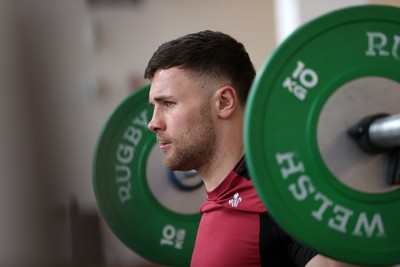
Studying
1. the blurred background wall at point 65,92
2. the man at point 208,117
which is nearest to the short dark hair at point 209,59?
the man at point 208,117

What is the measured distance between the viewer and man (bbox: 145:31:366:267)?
3.96ft

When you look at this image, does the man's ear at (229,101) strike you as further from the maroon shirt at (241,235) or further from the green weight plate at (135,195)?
the green weight plate at (135,195)

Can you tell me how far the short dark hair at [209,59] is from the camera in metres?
1.23

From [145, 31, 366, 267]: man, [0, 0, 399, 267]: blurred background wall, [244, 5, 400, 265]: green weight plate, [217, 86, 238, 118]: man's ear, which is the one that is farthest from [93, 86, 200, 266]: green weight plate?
[0, 0, 399, 267]: blurred background wall

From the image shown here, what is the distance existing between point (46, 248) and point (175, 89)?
2020 millimetres

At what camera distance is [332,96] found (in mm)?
870

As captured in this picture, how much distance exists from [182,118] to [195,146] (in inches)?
2.7

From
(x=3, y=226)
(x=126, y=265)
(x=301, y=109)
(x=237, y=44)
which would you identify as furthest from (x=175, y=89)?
(x=126, y=265)

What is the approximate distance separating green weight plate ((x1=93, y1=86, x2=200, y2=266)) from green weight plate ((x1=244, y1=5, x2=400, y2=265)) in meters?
0.74

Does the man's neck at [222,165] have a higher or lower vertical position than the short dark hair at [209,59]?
lower

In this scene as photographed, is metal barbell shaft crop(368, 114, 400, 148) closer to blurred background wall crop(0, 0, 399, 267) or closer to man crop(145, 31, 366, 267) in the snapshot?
man crop(145, 31, 366, 267)

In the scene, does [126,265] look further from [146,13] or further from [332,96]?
[332,96]

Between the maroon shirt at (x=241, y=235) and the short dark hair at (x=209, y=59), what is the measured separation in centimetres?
20

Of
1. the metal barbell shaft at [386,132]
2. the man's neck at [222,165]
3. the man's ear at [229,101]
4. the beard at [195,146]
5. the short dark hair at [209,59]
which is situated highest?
the short dark hair at [209,59]
